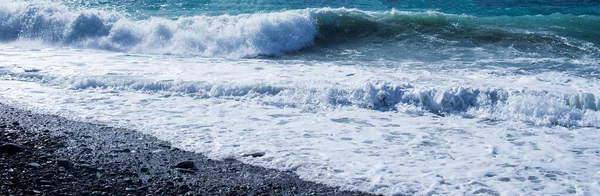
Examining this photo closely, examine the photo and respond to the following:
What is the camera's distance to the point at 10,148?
4.70m

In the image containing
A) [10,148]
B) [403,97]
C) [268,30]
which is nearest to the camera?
[10,148]

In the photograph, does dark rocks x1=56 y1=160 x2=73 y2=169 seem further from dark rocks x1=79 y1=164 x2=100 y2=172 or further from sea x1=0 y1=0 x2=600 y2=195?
sea x1=0 y1=0 x2=600 y2=195

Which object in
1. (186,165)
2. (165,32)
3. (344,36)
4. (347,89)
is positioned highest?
(165,32)

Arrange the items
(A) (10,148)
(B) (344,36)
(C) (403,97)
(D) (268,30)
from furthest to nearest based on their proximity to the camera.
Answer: (B) (344,36) < (D) (268,30) < (C) (403,97) < (A) (10,148)

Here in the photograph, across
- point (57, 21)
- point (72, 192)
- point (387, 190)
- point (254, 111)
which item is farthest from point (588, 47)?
point (57, 21)

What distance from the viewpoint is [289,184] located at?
4.12 metres

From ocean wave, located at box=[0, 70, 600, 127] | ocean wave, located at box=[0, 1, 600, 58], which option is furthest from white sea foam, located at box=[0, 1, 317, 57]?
ocean wave, located at box=[0, 70, 600, 127]

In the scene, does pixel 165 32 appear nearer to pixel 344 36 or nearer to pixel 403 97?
pixel 344 36

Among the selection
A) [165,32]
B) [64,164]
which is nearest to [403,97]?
[64,164]

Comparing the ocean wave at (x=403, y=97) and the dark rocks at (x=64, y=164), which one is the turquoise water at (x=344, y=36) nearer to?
the ocean wave at (x=403, y=97)

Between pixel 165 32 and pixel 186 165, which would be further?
pixel 165 32

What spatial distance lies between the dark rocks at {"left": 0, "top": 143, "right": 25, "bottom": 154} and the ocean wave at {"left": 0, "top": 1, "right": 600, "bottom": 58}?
620 cm

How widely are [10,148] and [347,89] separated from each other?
3961 mm

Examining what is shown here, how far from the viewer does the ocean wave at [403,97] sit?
6230 millimetres
